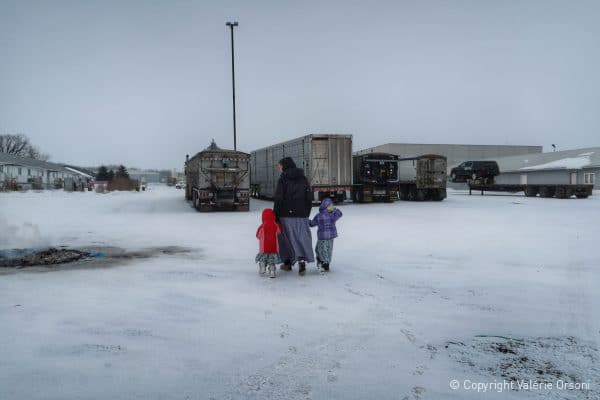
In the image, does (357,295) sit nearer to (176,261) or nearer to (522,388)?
(522,388)

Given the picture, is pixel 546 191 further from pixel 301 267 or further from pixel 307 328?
pixel 307 328

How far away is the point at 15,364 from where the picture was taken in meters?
3.49

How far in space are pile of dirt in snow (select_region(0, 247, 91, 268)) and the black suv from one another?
114 feet

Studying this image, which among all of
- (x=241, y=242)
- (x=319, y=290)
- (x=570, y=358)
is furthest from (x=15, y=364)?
(x=241, y=242)

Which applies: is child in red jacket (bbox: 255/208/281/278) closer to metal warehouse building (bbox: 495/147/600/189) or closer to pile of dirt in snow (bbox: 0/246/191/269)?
pile of dirt in snow (bbox: 0/246/191/269)

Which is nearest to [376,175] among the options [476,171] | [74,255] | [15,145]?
[476,171]

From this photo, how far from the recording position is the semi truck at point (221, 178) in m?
19.3

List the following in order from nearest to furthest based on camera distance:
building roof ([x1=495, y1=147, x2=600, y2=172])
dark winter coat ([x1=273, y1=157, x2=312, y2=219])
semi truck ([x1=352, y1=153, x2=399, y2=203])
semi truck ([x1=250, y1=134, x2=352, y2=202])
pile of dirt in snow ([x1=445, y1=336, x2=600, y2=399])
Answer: pile of dirt in snow ([x1=445, y1=336, x2=600, y2=399]), dark winter coat ([x1=273, y1=157, x2=312, y2=219]), semi truck ([x1=250, y1=134, x2=352, y2=202]), semi truck ([x1=352, y1=153, x2=399, y2=203]), building roof ([x1=495, y1=147, x2=600, y2=172])

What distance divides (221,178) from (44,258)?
38.4 feet

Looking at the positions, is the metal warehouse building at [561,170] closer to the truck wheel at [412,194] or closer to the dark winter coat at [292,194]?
the truck wheel at [412,194]

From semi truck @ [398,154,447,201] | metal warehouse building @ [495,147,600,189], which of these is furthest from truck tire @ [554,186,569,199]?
semi truck @ [398,154,447,201]

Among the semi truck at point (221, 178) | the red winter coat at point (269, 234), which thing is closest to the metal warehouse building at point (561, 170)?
the semi truck at point (221, 178)

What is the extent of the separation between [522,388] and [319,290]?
3.11 metres

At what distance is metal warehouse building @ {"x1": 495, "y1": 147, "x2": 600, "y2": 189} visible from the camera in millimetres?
34250
